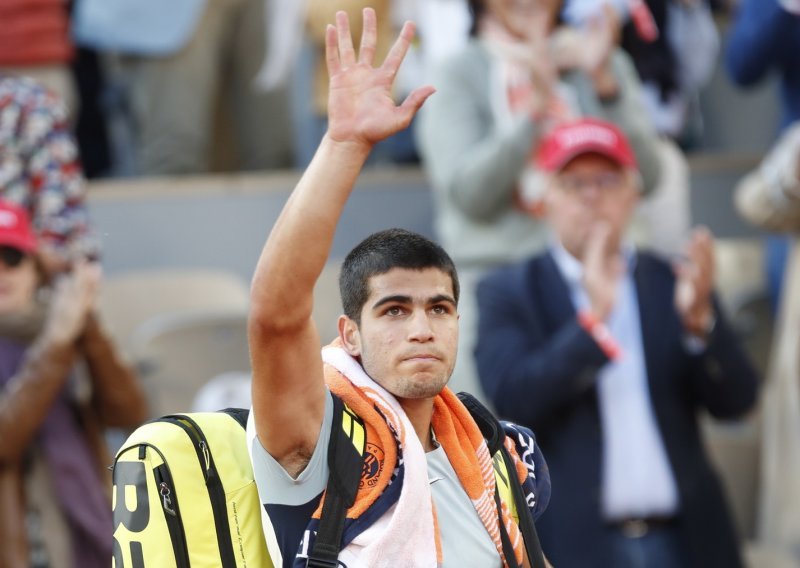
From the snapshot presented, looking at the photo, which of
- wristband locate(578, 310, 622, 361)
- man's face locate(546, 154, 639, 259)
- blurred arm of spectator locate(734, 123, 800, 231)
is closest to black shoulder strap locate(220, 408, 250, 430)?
wristband locate(578, 310, 622, 361)

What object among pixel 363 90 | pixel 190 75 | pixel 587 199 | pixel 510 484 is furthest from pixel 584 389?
pixel 190 75

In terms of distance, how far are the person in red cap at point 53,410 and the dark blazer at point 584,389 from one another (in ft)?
4.37

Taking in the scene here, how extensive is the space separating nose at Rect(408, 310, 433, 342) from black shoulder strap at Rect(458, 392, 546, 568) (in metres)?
0.33

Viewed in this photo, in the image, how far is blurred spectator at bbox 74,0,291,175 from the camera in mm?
7359

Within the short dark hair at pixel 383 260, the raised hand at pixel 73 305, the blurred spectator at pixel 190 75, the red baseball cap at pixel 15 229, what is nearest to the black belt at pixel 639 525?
the raised hand at pixel 73 305

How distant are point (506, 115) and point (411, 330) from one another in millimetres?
3405

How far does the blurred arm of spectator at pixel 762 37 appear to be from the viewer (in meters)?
6.39

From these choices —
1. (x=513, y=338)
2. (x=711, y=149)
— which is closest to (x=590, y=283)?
(x=513, y=338)

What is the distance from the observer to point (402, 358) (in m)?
2.93

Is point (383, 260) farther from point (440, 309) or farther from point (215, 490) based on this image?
Answer: point (215, 490)

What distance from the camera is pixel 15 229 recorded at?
562 centimetres

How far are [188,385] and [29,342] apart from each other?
0.83 metres

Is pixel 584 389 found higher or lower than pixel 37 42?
lower

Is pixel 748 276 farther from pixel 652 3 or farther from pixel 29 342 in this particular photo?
pixel 29 342
